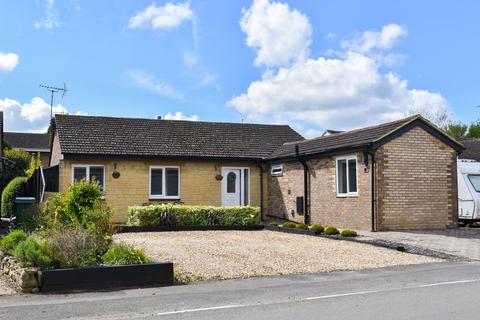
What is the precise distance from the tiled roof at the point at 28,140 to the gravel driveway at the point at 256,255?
47796 mm

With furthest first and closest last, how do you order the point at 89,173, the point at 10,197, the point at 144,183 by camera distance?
1. the point at 144,183
2. the point at 10,197
3. the point at 89,173

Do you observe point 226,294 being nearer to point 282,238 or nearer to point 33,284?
point 33,284

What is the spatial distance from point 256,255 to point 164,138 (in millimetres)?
13023

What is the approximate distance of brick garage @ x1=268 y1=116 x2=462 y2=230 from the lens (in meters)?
18.8

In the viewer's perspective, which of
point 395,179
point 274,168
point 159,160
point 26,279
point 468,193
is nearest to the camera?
point 26,279

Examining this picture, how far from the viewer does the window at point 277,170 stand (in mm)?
24698

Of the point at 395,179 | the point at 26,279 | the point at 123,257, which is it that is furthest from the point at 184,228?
the point at 26,279

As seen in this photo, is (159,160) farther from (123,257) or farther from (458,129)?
(458,129)

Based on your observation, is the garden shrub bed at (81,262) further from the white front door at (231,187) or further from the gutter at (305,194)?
the white front door at (231,187)

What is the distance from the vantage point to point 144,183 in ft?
78.1

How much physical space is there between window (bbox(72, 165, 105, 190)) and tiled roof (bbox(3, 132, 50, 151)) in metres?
40.3

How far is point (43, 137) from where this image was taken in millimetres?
64000

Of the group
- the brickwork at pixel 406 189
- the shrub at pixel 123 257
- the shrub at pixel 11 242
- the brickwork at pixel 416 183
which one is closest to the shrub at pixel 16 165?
the brickwork at pixel 406 189

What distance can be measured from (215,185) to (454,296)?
1697 cm
